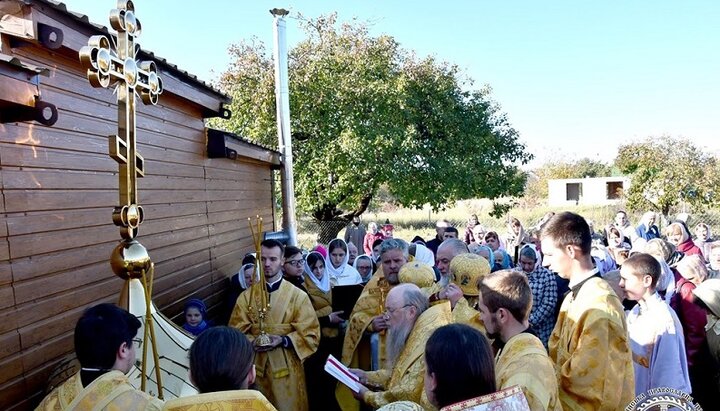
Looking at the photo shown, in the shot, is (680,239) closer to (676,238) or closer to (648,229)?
(676,238)

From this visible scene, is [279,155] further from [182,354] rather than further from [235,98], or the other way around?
[235,98]

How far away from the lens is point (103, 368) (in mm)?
2303

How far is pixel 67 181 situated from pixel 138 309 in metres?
1.47

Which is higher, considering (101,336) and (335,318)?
(101,336)

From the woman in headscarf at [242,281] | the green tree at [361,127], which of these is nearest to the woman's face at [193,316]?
the woman in headscarf at [242,281]

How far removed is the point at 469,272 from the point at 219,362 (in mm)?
2162

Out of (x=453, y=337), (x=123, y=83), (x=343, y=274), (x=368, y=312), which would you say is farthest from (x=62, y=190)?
(x=343, y=274)

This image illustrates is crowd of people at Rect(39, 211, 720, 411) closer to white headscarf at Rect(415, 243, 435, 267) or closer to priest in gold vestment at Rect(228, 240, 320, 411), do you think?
priest in gold vestment at Rect(228, 240, 320, 411)

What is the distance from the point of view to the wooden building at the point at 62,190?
10.0ft

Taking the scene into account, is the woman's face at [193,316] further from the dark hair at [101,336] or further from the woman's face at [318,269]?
the dark hair at [101,336]

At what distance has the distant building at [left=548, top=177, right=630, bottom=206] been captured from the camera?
1548 inches

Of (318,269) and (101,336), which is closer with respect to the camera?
(101,336)

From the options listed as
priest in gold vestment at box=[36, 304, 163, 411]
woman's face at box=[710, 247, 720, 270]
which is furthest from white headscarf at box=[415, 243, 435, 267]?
priest in gold vestment at box=[36, 304, 163, 411]

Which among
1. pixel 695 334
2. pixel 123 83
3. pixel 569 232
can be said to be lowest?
pixel 695 334
